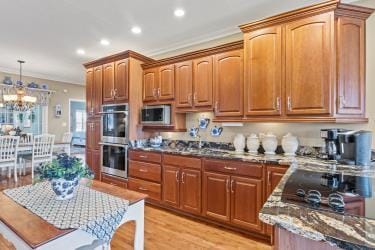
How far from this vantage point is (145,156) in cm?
354

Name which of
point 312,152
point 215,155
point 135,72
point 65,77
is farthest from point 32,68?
point 312,152

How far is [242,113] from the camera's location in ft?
9.52

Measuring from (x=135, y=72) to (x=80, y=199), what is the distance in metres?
2.72

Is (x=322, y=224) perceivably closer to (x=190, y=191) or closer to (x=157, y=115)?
(x=190, y=191)

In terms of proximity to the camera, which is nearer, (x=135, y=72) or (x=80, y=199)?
(x=80, y=199)

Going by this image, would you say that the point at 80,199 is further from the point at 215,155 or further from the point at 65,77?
the point at 65,77

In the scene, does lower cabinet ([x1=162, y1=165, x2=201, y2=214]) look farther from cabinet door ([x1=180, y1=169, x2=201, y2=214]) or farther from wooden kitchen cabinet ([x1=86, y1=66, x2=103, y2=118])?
wooden kitchen cabinet ([x1=86, y1=66, x2=103, y2=118])

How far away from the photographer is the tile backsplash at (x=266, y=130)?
271cm

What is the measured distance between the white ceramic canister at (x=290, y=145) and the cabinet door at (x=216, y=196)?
2.52 feet

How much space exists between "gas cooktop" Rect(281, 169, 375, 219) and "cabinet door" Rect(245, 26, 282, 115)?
102cm

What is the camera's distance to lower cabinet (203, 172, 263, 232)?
2520mm

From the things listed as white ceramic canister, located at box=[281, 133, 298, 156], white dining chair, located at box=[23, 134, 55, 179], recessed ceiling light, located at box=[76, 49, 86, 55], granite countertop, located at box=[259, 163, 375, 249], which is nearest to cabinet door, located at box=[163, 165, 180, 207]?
white ceramic canister, located at box=[281, 133, 298, 156]

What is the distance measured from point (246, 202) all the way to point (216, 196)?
389 mm

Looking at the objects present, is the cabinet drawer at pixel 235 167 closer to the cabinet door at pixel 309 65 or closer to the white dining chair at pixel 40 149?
the cabinet door at pixel 309 65
